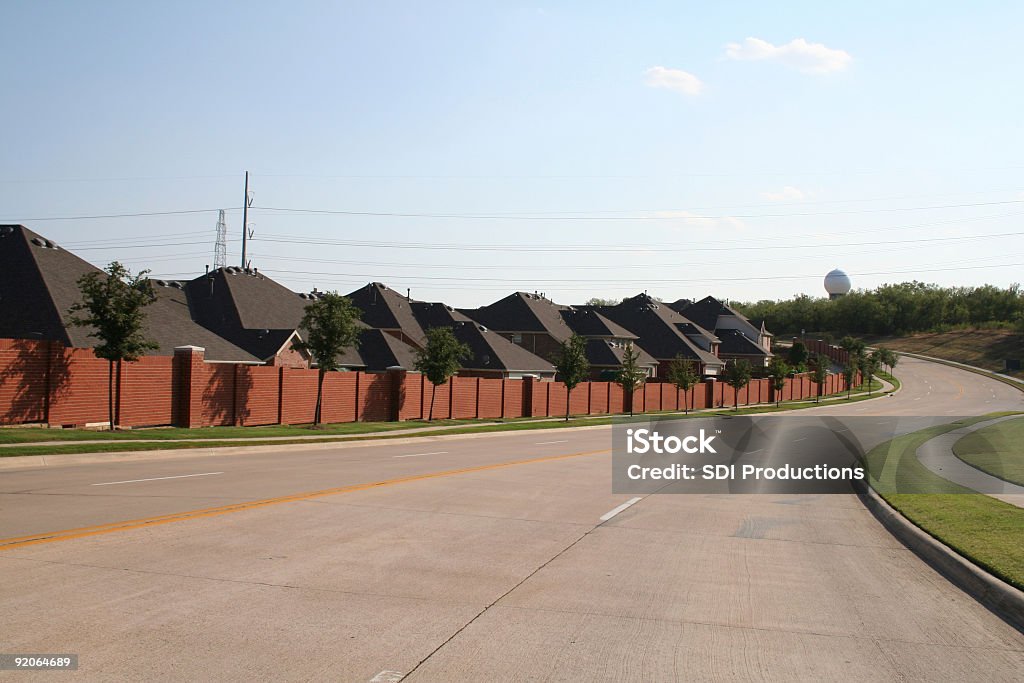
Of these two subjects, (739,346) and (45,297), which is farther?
(739,346)

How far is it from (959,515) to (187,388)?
26485mm

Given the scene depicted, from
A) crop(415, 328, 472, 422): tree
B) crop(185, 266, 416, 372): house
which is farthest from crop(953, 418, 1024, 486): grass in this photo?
crop(185, 266, 416, 372): house

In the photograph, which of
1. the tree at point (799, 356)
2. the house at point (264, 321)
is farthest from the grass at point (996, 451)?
the tree at point (799, 356)

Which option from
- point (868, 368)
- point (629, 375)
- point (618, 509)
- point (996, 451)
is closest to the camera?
point (618, 509)

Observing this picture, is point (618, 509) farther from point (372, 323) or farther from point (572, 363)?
point (372, 323)

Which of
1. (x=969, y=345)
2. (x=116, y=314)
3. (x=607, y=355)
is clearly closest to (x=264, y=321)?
(x=116, y=314)

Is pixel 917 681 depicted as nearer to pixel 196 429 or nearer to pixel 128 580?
pixel 128 580

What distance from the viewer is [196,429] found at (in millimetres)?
31469

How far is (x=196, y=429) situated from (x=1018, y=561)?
89.8 feet

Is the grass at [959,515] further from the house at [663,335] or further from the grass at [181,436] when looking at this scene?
the house at [663,335]

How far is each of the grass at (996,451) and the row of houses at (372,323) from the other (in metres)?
27.4

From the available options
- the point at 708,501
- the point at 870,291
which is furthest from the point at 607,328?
the point at 870,291

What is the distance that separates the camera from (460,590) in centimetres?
830

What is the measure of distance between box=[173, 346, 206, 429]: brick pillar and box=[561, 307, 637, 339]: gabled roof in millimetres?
53314
